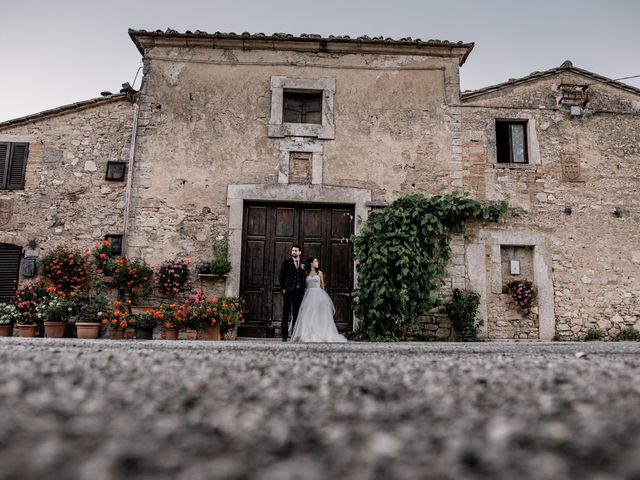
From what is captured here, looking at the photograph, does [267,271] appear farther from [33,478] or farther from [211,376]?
[33,478]

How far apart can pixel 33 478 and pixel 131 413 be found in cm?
59

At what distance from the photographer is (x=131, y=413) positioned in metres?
1.65

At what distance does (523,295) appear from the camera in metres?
9.15

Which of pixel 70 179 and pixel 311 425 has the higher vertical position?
pixel 70 179

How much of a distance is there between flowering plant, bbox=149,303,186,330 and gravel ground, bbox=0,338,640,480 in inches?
217

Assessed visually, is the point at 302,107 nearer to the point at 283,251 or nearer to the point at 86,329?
the point at 283,251

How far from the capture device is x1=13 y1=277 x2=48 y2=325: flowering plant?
825cm

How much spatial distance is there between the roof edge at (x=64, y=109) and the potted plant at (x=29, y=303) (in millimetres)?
2964

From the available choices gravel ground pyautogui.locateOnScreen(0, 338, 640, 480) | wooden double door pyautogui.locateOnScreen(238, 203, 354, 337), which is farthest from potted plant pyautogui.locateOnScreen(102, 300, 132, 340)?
gravel ground pyautogui.locateOnScreen(0, 338, 640, 480)

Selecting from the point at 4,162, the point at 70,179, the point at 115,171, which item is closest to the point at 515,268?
the point at 115,171

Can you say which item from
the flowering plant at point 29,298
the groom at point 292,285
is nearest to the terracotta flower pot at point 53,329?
the flowering plant at point 29,298

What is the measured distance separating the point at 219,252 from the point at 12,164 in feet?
13.8

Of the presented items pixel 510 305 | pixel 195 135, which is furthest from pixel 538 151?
pixel 195 135

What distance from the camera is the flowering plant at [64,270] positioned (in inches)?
344
